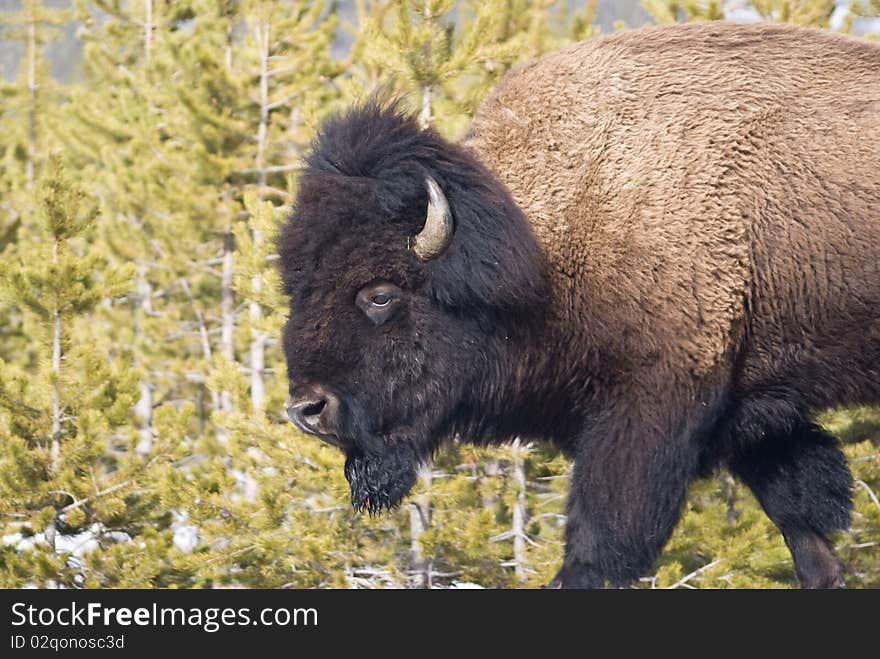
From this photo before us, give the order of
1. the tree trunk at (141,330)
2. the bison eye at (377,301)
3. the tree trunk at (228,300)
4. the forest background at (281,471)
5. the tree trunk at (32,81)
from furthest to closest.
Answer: the tree trunk at (32,81) → the tree trunk at (141,330) → the tree trunk at (228,300) → the forest background at (281,471) → the bison eye at (377,301)

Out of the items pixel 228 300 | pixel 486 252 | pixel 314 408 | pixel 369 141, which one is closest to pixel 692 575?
pixel 486 252

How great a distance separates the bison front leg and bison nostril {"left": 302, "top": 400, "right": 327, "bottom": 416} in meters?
1.00

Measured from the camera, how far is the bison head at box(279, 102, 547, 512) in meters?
4.21

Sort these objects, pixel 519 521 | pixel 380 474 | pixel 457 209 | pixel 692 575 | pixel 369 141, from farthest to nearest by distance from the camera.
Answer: pixel 519 521 → pixel 692 575 → pixel 380 474 → pixel 369 141 → pixel 457 209

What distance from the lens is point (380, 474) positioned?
457cm

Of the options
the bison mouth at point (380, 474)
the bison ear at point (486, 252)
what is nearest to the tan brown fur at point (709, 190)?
the bison ear at point (486, 252)

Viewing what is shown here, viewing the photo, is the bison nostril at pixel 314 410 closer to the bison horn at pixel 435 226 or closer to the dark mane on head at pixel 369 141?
the bison horn at pixel 435 226

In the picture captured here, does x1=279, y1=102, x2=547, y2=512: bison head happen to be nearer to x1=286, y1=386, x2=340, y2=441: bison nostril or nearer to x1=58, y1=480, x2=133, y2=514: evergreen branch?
x1=286, y1=386, x2=340, y2=441: bison nostril

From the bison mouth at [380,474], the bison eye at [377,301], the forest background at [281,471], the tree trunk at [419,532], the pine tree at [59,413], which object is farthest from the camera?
the tree trunk at [419,532]

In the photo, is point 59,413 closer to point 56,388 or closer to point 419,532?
point 56,388

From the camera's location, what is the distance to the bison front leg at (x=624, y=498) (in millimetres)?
4145

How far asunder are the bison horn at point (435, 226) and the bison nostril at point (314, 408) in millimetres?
668

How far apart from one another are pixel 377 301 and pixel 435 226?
1.19 ft
